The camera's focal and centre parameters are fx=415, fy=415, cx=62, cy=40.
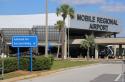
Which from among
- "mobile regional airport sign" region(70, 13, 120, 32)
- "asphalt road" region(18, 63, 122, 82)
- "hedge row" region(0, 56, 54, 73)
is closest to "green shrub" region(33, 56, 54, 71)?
"hedge row" region(0, 56, 54, 73)

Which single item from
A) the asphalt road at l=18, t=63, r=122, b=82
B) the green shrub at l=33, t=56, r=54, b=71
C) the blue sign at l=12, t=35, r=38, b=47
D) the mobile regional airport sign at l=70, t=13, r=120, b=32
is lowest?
the asphalt road at l=18, t=63, r=122, b=82

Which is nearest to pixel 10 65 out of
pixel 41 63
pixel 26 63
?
pixel 26 63

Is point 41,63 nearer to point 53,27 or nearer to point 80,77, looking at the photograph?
point 80,77

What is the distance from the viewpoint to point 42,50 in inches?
4793

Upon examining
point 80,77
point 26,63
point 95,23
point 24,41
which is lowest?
point 80,77

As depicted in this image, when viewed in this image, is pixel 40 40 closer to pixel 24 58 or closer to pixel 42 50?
pixel 42 50

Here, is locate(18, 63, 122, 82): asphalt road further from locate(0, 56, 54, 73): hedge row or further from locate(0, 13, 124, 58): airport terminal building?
locate(0, 13, 124, 58): airport terminal building

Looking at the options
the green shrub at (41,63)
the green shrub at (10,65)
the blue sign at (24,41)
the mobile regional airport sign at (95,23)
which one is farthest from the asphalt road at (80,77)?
the mobile regional airport sign at (95,23)

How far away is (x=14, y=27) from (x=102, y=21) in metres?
25.5

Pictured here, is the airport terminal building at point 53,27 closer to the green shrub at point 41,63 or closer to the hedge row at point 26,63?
the green shrub at point 41,63

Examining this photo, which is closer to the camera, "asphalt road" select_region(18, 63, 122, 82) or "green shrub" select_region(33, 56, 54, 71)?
"asphalt road" select_region(18, 63, 122, 82)

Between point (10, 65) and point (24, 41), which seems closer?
point (10, 65)

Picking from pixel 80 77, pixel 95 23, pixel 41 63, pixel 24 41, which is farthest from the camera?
pixel 95 23

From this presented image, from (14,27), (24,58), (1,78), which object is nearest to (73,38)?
(14,27)
